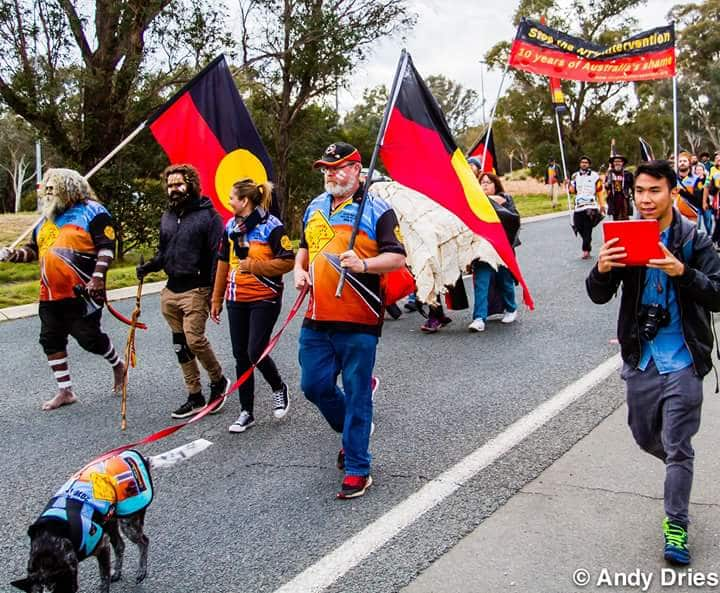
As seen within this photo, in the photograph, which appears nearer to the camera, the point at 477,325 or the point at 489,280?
the point at 477,325

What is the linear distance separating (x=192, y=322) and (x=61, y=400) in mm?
1353

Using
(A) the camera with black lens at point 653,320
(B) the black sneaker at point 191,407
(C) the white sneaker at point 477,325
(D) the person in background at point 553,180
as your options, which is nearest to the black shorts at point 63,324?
(B) the black sneaker at point 191,407

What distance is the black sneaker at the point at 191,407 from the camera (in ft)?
19.0

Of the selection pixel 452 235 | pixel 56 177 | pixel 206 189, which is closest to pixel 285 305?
pixel 452 235

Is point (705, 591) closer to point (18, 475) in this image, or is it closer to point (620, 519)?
point (620, 519)

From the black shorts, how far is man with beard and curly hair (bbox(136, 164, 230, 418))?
2.58 feet

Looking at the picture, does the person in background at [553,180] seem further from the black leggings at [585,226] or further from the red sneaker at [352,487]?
the red sneaker at [352,487]

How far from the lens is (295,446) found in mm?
5070

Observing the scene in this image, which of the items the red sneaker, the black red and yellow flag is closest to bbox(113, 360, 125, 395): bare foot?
the red sneaker

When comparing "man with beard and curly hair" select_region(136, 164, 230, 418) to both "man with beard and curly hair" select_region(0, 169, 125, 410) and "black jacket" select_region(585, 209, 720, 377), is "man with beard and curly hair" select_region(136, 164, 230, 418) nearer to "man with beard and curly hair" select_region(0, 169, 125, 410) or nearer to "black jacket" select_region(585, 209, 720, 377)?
"man with beard and curly hair" select_region(0, 169, 125, 410)

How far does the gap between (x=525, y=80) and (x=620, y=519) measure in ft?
149

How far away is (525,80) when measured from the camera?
152 feet

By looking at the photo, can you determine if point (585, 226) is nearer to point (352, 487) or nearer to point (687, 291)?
point (352, 487)

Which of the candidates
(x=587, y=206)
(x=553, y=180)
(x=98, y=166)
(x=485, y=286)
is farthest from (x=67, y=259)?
(x=553, y=180)
